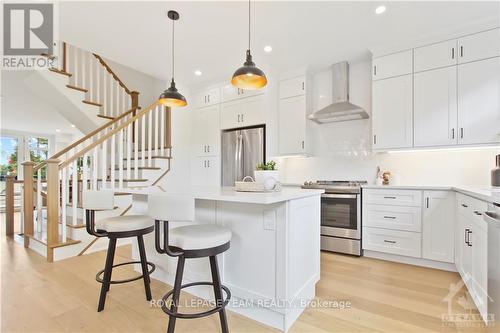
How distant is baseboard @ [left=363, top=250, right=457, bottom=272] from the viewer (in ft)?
8.57

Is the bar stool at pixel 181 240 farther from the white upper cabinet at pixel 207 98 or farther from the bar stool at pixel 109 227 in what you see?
the white upper cabinet at pixel 207 98

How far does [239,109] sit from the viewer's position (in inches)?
171

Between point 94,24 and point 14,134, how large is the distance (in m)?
8.38

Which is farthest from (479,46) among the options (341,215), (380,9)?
(341,215)

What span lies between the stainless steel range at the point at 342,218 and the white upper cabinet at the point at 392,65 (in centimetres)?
148

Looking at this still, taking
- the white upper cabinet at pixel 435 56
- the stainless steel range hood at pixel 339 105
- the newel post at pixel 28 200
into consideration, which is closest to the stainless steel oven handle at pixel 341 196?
the stainless steel range hood at pixel 339 105

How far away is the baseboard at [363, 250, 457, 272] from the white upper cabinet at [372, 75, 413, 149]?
1354 mm

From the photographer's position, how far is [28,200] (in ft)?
11.6

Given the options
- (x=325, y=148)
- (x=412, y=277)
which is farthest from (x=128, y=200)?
(x=412, y=277)

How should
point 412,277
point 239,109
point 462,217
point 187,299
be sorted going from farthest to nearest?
point 239,109 → point 412,277 → point 462,217 → point 187,299

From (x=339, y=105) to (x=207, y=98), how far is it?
8.52 ft

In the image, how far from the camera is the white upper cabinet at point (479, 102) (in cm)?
252

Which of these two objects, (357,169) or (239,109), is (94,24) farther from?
(357,169)

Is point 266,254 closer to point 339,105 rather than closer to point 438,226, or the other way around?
point 438,226
